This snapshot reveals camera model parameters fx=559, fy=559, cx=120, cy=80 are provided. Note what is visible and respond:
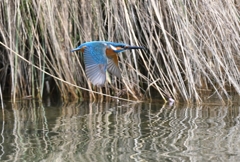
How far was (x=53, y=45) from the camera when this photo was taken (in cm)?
380

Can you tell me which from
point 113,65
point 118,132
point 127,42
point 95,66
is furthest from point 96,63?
point 127,42

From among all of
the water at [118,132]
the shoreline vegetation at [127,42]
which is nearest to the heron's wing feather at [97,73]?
the water at [118,132]

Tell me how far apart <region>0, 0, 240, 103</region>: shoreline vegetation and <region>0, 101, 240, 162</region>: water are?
0.18 metres

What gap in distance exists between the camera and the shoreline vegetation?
3.75m

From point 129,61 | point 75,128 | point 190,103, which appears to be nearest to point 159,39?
point 129,61

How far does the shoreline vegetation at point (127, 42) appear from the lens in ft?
12.3

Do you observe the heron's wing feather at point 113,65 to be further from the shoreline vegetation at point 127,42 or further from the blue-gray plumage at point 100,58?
the shoreline vegetation at point 127,42

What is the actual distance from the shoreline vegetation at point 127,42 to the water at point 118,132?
18 centimetres

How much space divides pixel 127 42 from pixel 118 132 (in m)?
1.19

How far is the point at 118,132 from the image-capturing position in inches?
113

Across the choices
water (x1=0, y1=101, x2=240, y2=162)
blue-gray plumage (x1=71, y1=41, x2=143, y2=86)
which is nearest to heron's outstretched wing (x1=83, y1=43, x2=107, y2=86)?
blue-gray plumage (x1=71, y1=41, x2=143, y2=86)

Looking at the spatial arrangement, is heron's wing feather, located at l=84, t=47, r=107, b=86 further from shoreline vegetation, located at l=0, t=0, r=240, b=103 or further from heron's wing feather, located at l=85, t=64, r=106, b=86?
shoreline vegetation, located at l=0, t=0, r=240, b=103

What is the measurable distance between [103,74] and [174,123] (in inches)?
19.6

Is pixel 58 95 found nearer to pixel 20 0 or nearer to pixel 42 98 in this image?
pixel 42 98
